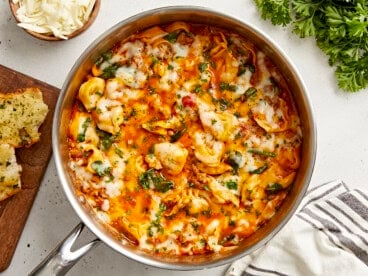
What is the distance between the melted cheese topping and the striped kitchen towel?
11.7 inches

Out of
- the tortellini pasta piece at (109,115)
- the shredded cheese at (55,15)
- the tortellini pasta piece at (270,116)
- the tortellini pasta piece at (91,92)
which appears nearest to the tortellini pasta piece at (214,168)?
the tortellini pasta piece at (270,116)

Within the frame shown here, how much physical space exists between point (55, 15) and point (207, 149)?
→ 0.96 meters

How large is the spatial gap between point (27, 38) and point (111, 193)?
93 cm

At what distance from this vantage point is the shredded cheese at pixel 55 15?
3318 mm

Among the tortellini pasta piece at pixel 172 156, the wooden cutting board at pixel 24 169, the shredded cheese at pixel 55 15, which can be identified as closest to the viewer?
the tortellini pasta piece at pixel 172 156

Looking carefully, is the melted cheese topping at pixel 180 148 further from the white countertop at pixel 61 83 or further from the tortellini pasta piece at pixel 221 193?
the white countertop at pixel 61 83

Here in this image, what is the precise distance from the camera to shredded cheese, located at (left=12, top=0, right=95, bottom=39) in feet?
10.9

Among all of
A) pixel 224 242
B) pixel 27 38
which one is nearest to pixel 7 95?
pixel 27 38

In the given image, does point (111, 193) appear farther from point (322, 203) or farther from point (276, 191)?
point (322, 203)

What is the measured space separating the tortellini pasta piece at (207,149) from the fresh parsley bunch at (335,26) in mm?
709

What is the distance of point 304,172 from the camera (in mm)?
3139

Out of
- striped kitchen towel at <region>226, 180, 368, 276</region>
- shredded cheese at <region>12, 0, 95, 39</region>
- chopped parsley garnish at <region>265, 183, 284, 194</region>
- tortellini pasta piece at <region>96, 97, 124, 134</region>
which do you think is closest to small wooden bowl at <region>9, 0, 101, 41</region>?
shredded cheese at <region>12, 0, 95, 39</region>

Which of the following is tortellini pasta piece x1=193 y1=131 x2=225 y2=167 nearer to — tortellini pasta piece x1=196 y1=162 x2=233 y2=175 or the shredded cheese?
tortellini pasta piece x1=196 y1=162 x2=233 y2=175

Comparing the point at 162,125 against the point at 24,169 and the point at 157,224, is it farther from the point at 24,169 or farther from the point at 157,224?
the point at 24,169
